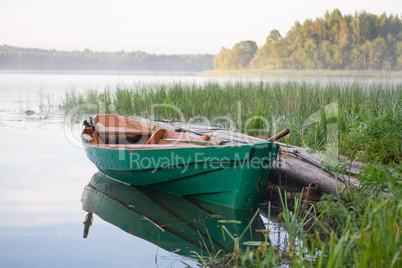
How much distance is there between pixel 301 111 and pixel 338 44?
1408 inches

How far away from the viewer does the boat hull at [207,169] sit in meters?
4.64

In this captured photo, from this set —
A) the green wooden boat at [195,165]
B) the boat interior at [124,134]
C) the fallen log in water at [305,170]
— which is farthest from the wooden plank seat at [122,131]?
the fallen log in water at [305,170]

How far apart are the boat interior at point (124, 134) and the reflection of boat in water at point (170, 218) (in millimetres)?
646

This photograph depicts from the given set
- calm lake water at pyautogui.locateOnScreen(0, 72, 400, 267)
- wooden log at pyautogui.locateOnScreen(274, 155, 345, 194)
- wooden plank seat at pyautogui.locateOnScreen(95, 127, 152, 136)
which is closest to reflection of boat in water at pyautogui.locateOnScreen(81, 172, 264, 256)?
calm lake water at pyautogui.locateOnScreen(0, 72, 400, 267)

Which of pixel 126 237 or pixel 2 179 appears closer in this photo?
pixel 126 237

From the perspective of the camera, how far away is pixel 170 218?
5016mm

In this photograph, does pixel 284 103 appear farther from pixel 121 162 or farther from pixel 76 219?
pixel 76 219

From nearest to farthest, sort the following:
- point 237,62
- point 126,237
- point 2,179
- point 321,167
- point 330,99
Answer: point 126,237 < point 321,167 < point 2,179 < point 330,99 < point 237,62

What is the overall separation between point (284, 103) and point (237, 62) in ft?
154

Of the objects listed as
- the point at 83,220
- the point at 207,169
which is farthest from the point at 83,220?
the point at 207,169

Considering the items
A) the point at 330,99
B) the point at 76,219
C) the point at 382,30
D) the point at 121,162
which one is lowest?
the point at 76,219

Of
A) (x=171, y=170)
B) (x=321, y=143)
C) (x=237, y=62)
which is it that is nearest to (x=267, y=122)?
(x=321, y=143)

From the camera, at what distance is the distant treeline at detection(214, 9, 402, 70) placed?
130 feet

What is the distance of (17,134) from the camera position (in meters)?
10.4
